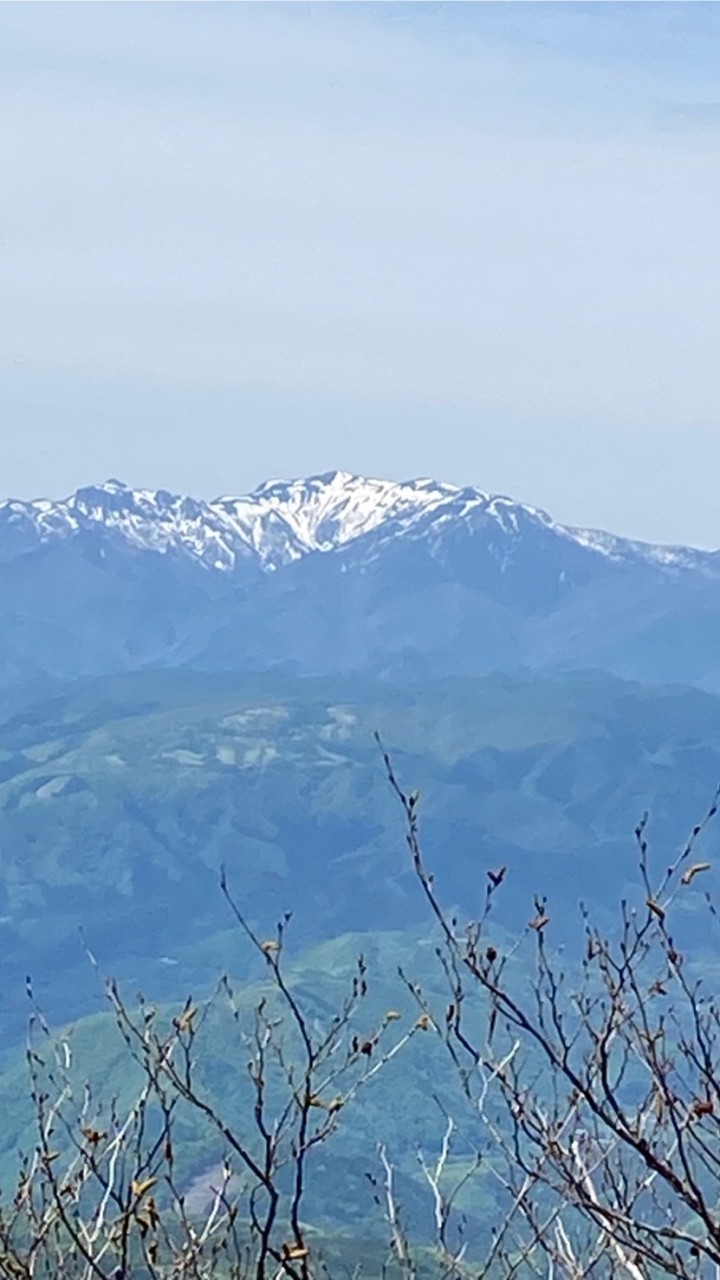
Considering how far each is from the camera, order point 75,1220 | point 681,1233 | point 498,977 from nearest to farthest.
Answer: point 681,1233, point 498,977, point 75,1220

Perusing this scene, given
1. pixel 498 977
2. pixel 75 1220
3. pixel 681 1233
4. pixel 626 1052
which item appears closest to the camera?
pixel 681 1233

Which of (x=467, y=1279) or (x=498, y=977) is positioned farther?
(x=467, y=1279)

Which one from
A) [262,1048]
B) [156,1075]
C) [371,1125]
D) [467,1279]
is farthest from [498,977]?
[371,1125]

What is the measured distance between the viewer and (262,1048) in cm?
626

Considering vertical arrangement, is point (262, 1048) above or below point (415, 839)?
below

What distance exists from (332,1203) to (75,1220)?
538 feet

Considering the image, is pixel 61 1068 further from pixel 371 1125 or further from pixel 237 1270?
pixel 371 1125

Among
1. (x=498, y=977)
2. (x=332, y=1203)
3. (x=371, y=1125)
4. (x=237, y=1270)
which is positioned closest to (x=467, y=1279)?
(x=237, y=1270)

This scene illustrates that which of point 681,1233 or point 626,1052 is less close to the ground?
point 626,1052

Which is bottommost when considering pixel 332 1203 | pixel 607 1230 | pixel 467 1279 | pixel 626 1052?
pixel 332 1203

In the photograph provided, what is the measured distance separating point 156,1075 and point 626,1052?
5.14 feet

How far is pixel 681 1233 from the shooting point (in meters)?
5.35

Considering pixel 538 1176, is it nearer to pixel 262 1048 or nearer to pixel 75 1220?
pixel 262 1048

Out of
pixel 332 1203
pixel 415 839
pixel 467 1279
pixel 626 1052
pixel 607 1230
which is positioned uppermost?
pixel 415 839
